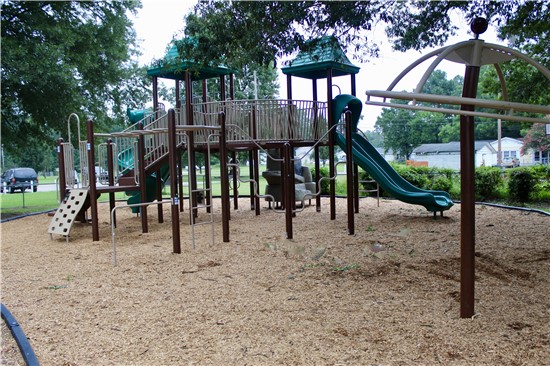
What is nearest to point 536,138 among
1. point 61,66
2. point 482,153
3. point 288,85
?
point 482,153

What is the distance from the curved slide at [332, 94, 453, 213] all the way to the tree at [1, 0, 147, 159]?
748cm

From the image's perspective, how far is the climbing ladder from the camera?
31.0 ft

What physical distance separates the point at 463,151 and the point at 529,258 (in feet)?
11.0

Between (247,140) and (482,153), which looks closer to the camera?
(247,140)

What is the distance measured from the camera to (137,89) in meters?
17.0

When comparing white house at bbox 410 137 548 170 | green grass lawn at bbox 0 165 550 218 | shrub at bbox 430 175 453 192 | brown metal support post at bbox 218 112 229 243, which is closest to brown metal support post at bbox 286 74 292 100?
green grass lawn at bbox 0 165 550 218

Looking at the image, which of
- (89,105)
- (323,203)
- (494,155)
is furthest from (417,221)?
(494,155)

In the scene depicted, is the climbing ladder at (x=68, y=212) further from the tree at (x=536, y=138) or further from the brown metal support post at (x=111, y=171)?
the tree at (x=536, y=138)

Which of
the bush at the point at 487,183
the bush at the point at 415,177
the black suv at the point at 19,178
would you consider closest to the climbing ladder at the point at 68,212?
the bush at the point at 415,177

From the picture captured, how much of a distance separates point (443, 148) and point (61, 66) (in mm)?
46053

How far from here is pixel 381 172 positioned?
11180 mm

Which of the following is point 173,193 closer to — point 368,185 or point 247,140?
point 247,140

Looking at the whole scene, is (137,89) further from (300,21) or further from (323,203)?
(300,21)

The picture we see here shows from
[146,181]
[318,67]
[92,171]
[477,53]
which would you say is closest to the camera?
[477,53]
